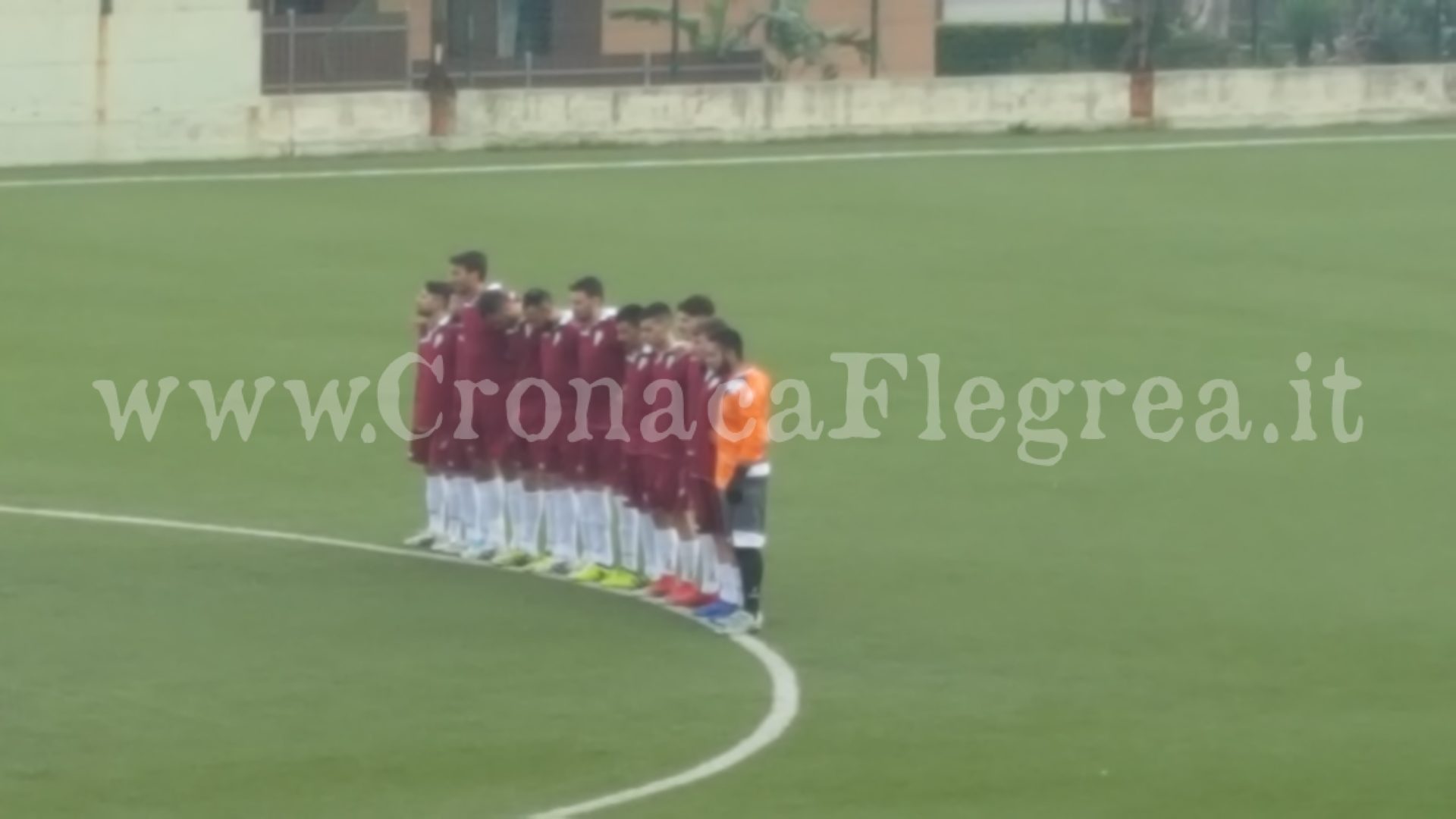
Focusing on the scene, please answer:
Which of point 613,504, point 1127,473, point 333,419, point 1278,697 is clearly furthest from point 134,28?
point 1278,697

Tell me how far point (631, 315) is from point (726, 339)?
83cm

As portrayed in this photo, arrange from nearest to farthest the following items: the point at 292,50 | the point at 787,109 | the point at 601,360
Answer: the point at 601,360 → the point at 292,50 → the point at 787,109

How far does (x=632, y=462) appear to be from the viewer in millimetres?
16391

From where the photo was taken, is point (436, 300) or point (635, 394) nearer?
point (635, 394)

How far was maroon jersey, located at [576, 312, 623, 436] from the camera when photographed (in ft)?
54.3

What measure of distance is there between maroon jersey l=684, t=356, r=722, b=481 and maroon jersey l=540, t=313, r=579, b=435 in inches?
43.2

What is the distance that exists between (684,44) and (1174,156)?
9.20 m

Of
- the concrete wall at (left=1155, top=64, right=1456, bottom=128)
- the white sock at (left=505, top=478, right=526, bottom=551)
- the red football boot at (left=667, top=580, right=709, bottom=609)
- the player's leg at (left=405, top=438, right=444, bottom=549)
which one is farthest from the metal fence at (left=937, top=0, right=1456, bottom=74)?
the red football boot at (left=667, top=580, right=709, bottom=609)

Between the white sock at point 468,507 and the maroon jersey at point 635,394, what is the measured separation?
1593 millimetres

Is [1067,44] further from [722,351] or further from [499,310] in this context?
[722,351]

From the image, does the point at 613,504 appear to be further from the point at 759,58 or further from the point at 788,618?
the point at 759,58

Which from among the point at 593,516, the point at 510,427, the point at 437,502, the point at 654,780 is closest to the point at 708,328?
the point at 593,516

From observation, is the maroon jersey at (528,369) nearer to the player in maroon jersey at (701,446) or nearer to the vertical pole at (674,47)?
the player in maroon jersey at (701,446)

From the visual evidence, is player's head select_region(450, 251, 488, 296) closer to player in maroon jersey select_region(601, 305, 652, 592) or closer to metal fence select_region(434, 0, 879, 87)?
player in maroon jersey select_region(601, 305, 652, 592)
